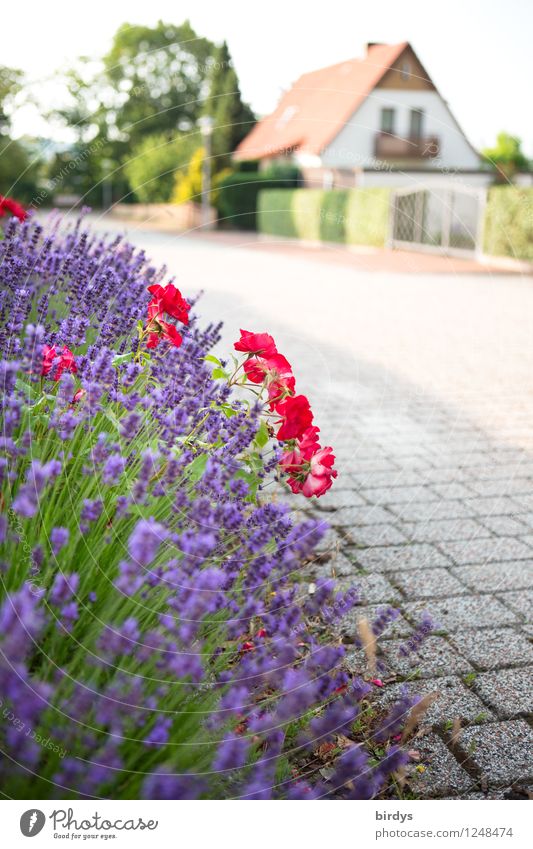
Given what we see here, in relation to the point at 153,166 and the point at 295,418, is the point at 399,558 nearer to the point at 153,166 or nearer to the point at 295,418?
the point at 295,418

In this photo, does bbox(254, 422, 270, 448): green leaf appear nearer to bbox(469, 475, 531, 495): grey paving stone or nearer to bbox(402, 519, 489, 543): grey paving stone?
bbox(402, 519, 489, 543): grey paving stone

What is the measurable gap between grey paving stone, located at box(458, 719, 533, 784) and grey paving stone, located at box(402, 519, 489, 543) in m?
1.22

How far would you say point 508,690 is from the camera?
6.94ft

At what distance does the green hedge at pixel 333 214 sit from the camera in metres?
19.5

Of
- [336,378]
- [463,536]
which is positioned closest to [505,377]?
[336,378]

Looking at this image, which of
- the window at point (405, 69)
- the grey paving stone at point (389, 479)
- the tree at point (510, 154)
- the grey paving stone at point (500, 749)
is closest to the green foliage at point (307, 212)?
the window at point (405, 69)

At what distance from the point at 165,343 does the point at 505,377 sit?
463 centimetres

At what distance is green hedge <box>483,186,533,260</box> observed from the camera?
15531 millimetres

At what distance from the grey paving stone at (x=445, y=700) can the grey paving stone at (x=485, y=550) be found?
33.5 inches

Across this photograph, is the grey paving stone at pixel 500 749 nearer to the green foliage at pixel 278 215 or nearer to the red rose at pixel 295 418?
the red rose at pixel 295 418

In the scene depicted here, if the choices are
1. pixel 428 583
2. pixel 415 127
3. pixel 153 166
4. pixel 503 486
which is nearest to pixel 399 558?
pixel 428 583

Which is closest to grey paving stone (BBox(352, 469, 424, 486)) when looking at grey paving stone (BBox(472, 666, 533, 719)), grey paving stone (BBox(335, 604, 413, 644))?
grey paving stone (BBox(335, 604, 413, 644))
